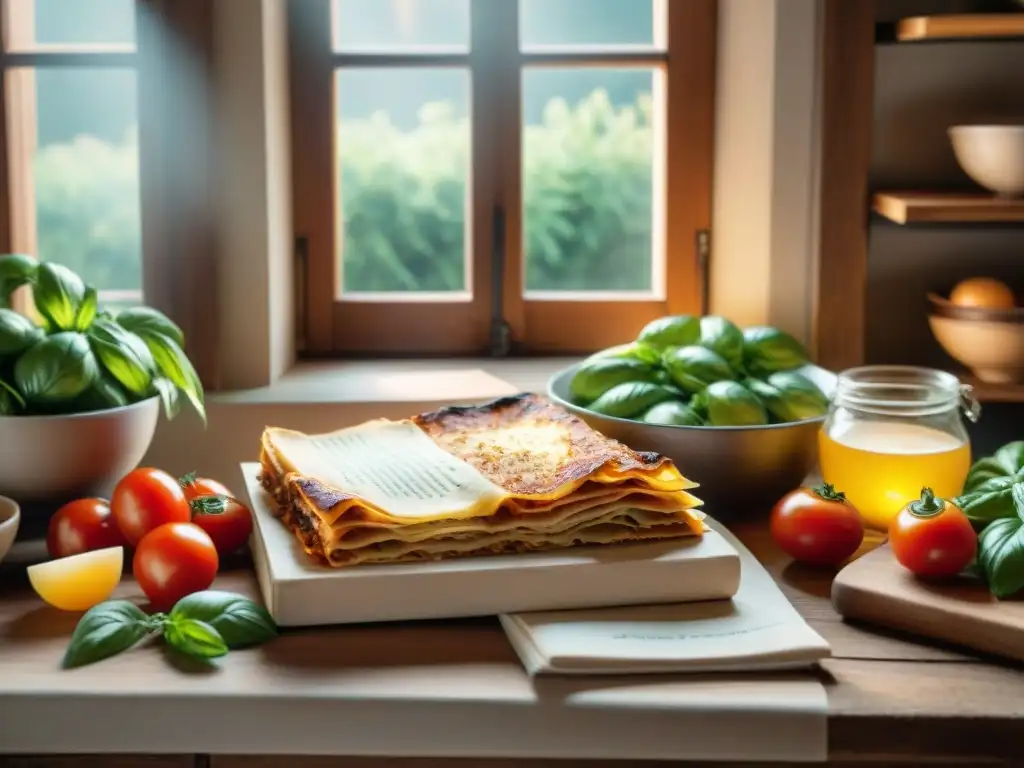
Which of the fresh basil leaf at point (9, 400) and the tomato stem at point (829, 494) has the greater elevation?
the fresh basil leaf at point (9, 400)

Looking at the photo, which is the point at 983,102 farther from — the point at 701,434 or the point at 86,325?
the point at 86,325

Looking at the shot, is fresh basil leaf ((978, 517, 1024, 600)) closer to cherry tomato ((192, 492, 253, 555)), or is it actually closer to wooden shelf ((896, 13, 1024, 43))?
wooden shelf ((896, 13, 1024, 43))

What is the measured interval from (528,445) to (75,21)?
90cm

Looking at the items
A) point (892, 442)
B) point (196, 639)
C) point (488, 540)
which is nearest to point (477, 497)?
point (488, 540)

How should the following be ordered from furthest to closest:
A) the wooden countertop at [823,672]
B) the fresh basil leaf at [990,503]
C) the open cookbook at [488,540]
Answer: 1. the fresh basil leaf at [990,503]
2. the open cookbook at [488,540]
3. the wooden countertop at [823,672]

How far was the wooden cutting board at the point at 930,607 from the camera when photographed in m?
1.15

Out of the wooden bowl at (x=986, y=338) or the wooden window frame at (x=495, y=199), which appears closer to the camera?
the wooden bowl at (x=986, y=338)

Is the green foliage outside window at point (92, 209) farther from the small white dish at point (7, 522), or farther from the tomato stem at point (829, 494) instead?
the tomato stem at point (829, 494)

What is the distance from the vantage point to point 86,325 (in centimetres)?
145

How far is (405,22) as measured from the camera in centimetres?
190

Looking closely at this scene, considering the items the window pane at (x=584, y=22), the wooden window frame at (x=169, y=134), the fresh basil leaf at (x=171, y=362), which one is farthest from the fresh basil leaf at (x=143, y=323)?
the window pane at (x=584, y=22)

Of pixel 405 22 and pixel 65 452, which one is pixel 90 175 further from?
pixel 65 452

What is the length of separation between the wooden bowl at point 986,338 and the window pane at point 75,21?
1.09 metres

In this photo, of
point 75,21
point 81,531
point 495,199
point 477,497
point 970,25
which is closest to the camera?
point 477,497
